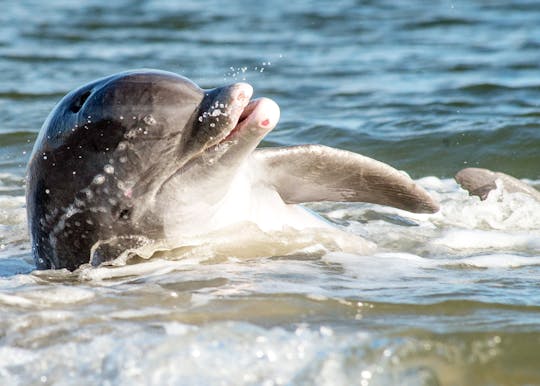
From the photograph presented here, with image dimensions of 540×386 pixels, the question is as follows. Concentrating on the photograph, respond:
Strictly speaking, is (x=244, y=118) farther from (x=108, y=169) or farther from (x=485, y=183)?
(x=485, y=183)

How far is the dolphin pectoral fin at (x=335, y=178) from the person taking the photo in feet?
17.4

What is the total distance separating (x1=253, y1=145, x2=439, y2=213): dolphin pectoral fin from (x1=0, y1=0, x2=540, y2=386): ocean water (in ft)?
0.78

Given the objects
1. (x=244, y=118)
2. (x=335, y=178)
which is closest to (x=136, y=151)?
(x=244, y=118)

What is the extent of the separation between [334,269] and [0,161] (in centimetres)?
444

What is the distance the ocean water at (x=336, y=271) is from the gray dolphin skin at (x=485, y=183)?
4.5 inches

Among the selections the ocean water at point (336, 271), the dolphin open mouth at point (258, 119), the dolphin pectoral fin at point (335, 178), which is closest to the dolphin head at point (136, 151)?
the dolphin open mouth at point (258, 119)

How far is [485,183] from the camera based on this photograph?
704 centimetres

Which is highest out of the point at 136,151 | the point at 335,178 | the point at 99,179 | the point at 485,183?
the point at 136,151

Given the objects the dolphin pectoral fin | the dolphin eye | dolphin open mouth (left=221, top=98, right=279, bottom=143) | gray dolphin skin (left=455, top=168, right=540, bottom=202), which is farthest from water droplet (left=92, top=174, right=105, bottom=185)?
gray dolphin skin (left=455, top=168, right=540, bottom=202)

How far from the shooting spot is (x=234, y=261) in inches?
199

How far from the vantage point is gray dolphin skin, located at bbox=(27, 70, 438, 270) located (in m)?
4.70

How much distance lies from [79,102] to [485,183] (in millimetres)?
3006

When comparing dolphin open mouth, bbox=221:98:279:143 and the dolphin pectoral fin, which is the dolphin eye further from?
the dolphin pectoral fin

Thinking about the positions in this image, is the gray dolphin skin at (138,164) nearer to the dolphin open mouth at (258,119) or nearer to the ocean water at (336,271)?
the dolphin open mouth at (258,119)
